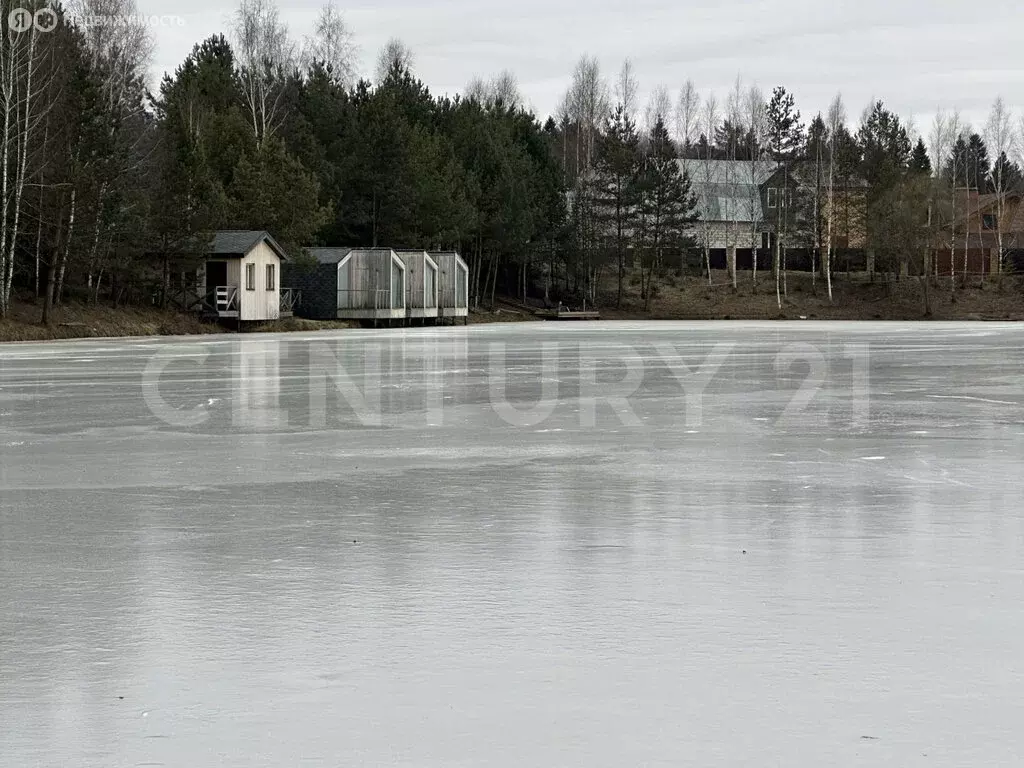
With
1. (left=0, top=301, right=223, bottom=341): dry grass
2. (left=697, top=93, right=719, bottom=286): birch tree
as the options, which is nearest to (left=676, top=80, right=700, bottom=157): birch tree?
(left=697, top=93, right=719, bottom=286): birch tree

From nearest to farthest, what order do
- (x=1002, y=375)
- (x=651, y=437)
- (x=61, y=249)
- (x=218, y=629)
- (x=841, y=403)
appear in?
(x=218, y=629) → (x=651, y=437) → (x=841, y=403) → (x=1002, y=375) → (x=61, y=249)

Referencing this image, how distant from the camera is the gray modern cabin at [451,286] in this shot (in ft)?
264

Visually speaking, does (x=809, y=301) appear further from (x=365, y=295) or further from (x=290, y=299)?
(x=290, y=299)

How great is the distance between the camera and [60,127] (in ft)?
174

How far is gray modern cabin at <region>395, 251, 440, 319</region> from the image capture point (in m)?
76.7

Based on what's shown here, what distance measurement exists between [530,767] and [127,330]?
50.4 meters

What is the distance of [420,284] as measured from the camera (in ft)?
255

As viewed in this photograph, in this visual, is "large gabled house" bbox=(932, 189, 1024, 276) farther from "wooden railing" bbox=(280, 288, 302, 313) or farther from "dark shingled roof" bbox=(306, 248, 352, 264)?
"wooden railing" bbox=(280, 288, 302, 313)

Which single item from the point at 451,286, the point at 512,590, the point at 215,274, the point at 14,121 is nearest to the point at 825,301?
the point at 451,286

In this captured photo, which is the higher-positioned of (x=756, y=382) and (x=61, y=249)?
(x=61, y=249)

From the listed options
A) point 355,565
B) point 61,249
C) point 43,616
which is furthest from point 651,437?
point 61,249

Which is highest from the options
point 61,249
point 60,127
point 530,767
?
point 60,127

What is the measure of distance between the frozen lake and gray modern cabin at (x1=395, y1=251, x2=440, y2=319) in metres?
57.9

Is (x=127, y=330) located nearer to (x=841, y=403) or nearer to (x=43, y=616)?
(x=841, y=403)
